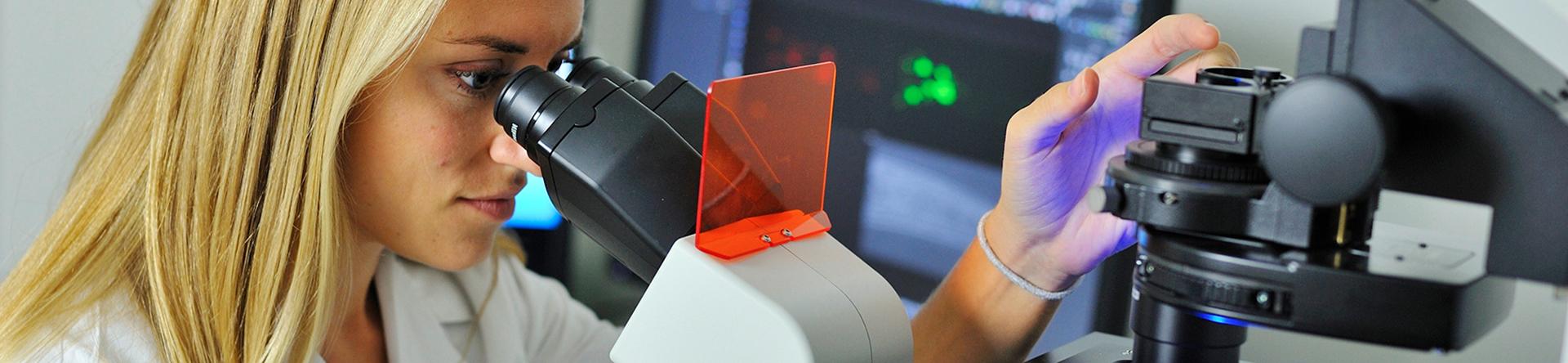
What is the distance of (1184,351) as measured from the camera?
0.81 meters

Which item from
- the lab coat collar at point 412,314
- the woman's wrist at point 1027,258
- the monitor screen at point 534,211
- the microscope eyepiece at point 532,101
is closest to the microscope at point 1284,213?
the microscope eyepiece at point 532,101

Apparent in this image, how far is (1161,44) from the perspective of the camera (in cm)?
91

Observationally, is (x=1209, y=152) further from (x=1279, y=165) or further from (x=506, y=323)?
(x=506, y=323)

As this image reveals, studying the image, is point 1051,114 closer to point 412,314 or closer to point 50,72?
point 412,314

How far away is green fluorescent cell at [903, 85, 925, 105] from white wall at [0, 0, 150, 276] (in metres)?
1.25

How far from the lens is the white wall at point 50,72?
2.04m

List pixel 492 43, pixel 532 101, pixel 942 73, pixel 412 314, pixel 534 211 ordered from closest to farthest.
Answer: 1. pixel 532 101
2. pixel 492 43
3. pixel 412 314
4. pixel 942 73
5. pixel 534 211

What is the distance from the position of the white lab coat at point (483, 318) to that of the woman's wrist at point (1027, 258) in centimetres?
62

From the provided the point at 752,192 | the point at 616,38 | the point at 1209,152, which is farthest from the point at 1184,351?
the point at 616,38

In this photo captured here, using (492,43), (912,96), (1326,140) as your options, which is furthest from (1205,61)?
(912,96)

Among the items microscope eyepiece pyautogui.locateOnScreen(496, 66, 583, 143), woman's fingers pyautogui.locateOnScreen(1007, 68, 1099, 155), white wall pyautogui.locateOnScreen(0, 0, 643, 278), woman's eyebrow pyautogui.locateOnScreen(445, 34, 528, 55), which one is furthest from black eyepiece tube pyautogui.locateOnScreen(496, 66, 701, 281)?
white wall pyautogui.locateOnScreen(0, 0, 643, 278)

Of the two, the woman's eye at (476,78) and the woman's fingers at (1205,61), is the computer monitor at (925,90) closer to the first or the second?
the woman's fingers at (1205,61)

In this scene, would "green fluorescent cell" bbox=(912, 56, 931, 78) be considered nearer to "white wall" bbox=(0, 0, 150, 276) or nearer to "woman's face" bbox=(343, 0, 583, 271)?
"woman's face" bbox=(343, 0, 583, 271)

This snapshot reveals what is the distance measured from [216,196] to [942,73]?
2.64 ft
